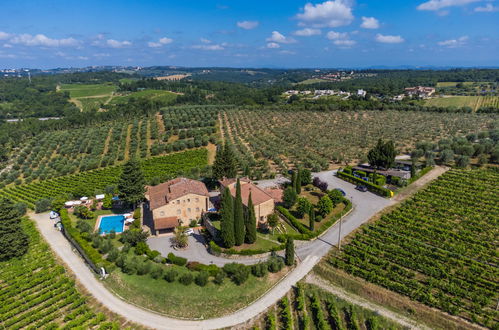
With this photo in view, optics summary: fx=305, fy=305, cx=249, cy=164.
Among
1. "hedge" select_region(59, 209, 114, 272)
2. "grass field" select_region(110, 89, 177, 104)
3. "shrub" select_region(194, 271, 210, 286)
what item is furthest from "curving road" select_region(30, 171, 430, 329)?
"grass field" select_region(110, 89, 177, 104)

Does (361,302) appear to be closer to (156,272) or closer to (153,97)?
(156,272)

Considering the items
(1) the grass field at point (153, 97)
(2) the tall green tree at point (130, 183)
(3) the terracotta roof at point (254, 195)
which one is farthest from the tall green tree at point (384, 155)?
(1) the grass field at point (153, 97)

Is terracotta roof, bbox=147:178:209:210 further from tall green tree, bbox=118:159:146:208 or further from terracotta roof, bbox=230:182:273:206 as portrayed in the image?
terracotta roof, bbox=230:182:273:206

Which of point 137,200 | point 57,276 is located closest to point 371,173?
point 137,200

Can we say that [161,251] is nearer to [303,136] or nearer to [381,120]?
[303,136]

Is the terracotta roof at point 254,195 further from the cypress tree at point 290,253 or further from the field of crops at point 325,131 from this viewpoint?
the field of crops at point 325,131

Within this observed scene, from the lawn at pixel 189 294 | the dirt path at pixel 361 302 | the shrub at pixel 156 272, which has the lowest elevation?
the lawn at pixel 189 294

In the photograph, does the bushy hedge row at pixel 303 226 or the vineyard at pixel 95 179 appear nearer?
the bushy hedge row at pixel 303 226
